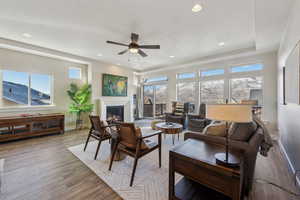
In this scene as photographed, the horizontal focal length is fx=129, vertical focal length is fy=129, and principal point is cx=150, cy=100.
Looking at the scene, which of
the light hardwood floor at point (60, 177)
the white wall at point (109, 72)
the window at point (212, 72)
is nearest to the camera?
the light hardwood floor at point (60, 177)

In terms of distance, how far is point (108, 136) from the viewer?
108 inches

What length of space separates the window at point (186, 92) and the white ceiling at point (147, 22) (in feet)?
7.13

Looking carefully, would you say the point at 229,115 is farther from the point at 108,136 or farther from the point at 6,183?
the point at 6,183

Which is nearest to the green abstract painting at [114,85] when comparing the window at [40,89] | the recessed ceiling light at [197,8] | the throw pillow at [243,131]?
the window at [40,89]

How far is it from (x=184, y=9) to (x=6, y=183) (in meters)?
3.90

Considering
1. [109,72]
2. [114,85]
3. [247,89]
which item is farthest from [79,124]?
[247,89]

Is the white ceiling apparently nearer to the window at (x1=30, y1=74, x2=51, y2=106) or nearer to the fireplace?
the window at (x1=30, y1=74, x2=51, y2=106)

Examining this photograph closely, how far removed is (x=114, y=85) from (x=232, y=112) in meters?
5.41

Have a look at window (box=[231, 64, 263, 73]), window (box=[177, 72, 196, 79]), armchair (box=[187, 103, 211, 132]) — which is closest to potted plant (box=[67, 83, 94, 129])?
armchair (box=[187, 103, 211, 132])

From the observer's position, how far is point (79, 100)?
4.86 meters

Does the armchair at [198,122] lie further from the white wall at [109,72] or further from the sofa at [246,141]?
the white wall at [109,72]

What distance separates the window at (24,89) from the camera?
3.95 meters

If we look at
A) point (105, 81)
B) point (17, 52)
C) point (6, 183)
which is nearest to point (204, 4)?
point (6, 183)

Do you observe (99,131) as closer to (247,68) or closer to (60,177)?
(60,177)
